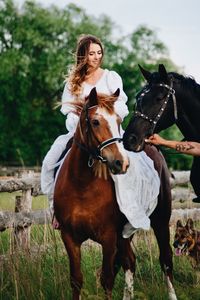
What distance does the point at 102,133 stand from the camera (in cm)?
499

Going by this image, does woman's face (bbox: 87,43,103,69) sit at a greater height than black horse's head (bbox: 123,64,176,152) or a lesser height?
greater

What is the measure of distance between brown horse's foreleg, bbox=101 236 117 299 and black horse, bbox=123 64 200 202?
2.87 feet

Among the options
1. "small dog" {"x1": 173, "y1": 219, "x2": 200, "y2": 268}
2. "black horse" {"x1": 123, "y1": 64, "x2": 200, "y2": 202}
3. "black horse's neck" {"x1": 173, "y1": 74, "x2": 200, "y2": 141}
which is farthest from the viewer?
"small dog" {"x1": 173, "y1": 219, "x2": 200, "y2": 268}

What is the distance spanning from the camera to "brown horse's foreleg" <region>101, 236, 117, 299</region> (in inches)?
211

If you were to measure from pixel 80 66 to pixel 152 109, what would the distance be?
942 mm

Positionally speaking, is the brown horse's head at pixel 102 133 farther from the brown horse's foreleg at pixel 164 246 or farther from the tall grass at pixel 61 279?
the brown horse's foreleg at pixel 164 246

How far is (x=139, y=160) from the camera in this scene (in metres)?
6.22

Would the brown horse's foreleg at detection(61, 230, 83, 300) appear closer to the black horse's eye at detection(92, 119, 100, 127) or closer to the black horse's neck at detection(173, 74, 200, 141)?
the black horse's eye at detection(92, 119, 100, 127)

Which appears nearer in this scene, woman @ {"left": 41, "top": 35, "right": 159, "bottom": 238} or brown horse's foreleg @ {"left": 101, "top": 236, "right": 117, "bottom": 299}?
brown horse's foreleg @ {"left": 101, "top": 236, "right": 117, "bottom": 299}

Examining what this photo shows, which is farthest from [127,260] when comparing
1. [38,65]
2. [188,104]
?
[38,65]

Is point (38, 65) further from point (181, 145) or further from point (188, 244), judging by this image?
point (181, 145)

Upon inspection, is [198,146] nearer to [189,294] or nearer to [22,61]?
[189,294]

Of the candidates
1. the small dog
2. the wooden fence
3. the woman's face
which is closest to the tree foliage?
the wooden fence

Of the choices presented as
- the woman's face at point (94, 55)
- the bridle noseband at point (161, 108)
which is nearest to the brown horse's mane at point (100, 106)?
the bridle noseband at point (161, 108)
